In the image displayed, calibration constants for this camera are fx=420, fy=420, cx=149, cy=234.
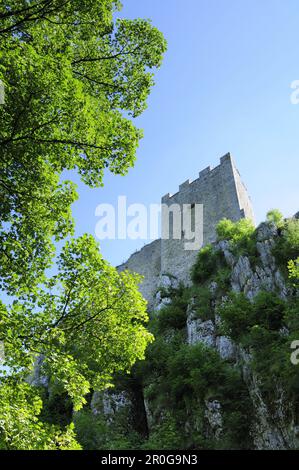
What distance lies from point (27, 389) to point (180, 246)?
75.7ft

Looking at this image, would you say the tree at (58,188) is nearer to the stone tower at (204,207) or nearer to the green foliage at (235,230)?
the green foliage at (235,230)

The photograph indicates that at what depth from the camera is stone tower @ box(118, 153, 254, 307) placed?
27.0m

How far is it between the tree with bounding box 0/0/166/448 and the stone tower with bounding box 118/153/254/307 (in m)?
18.4

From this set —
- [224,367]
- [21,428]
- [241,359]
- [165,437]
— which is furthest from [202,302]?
[21,428]

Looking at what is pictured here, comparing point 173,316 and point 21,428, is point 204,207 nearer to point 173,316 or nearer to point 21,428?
point 173,316

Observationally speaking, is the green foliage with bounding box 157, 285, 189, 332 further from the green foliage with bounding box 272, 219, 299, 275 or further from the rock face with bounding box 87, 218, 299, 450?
the green foliage with bounding box 272, 219, 299, 275

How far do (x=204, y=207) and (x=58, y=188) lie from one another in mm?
22113

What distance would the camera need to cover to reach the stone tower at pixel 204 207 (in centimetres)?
2695

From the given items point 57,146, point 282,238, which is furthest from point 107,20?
point 282,238

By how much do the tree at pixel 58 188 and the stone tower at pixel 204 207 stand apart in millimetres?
18402

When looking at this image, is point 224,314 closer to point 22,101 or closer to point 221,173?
point 22,101

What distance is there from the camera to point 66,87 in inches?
249

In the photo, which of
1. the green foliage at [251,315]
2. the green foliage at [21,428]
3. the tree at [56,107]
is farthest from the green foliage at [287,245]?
the green foliage at [21,428]

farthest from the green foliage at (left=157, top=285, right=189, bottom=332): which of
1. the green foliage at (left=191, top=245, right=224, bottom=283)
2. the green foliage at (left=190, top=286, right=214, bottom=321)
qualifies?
the green foliage at (left=191, top=245, right=224, bottom=283)
